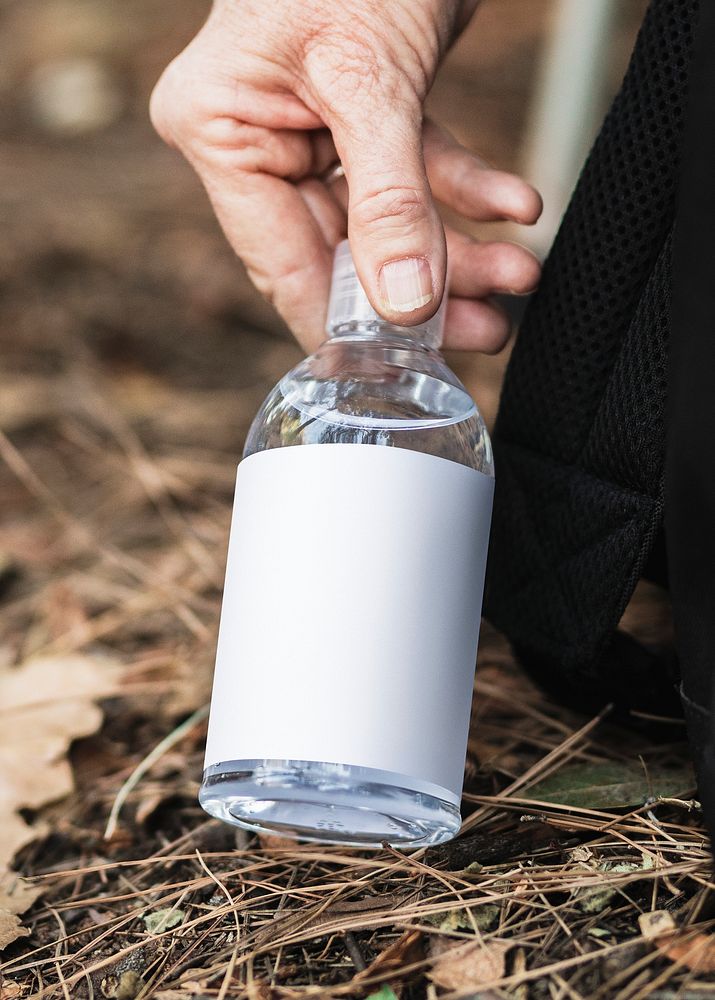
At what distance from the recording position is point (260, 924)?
1012mm

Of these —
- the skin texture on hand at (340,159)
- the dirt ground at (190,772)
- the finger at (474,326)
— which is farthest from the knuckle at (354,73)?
the dirt ground at (190,772)

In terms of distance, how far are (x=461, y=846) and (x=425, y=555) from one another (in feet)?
1.10

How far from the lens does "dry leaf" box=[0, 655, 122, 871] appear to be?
4.39ft

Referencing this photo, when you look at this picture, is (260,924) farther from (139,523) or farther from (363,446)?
(139,523)

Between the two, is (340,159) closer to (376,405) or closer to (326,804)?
(376,405)

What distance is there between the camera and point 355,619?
0.96 m

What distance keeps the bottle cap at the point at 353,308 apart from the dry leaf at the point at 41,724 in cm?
74

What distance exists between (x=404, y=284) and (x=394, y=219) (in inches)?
2.8

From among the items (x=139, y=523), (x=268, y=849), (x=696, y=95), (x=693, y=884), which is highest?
(x=696, y=95)

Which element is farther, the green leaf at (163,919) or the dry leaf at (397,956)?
the green leaf at (163,919)

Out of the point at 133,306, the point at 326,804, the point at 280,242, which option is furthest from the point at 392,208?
the point at 133,306

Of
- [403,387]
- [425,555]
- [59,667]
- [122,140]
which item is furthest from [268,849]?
[122,140]

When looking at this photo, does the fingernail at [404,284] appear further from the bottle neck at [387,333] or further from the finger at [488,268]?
the finger at [488,268]

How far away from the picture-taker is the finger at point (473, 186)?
4.58 feet
